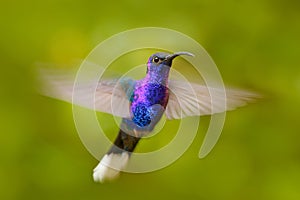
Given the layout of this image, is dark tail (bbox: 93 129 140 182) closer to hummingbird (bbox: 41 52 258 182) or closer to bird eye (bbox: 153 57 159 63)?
hummingbird (bbox: 41 52 258 182)

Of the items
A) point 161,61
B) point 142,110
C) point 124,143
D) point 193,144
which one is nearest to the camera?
point 161,61

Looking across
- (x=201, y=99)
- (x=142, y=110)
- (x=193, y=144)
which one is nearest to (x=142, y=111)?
(x=142, y=110)

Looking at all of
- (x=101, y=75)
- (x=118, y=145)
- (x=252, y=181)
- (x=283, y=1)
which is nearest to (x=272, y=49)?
(x=283, y=1)

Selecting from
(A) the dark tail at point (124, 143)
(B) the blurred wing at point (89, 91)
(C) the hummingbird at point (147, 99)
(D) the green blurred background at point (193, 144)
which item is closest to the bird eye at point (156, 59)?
(C) the hummingbird at point (147, 99)

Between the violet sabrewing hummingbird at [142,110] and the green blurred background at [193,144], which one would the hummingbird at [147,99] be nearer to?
the violet sabrewing hummingbird at [142,110]

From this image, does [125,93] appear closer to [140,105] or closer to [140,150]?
[140,105]

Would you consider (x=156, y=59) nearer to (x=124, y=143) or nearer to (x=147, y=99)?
(x=147, y=99)

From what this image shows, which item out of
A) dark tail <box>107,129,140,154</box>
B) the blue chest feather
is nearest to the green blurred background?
dark tail <box>107,129,140,154</box>
